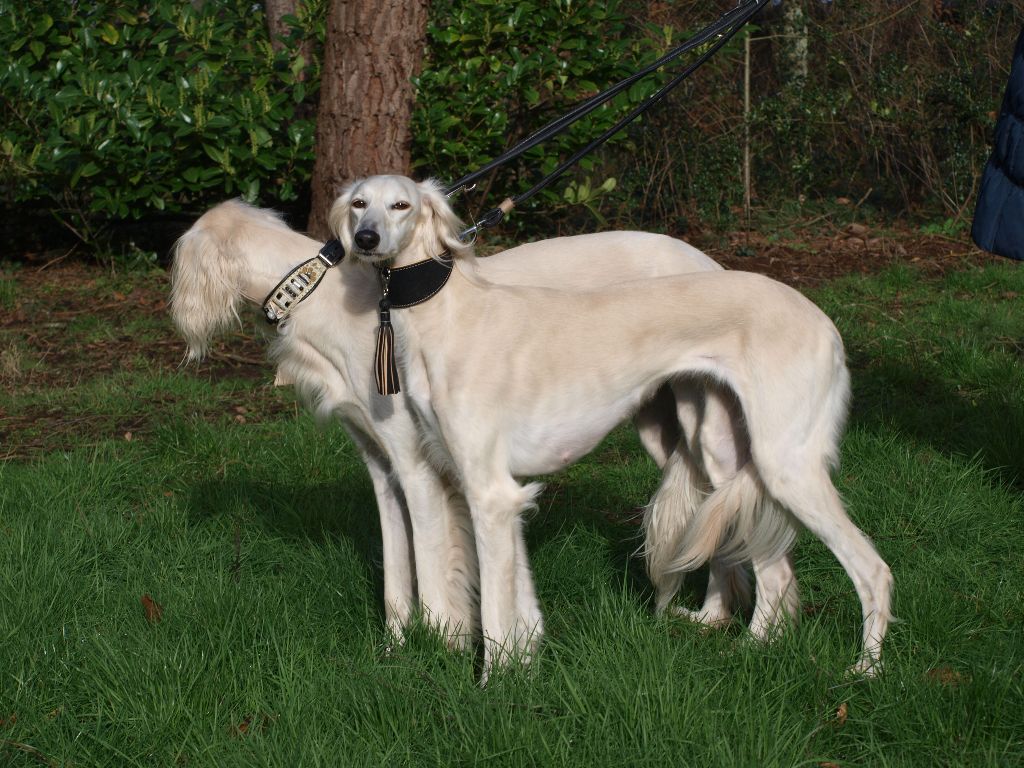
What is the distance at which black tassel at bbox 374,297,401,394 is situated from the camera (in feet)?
9.91

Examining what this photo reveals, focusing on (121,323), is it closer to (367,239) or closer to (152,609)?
(152,609)

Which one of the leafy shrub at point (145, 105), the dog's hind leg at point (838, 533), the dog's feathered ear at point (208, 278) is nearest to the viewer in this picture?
the dog's hind leg at point (838, 533)

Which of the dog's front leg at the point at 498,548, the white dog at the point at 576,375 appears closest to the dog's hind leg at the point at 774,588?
the white dog at the point at 576,375

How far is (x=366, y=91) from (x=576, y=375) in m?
4.42

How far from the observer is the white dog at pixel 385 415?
3.30 meters

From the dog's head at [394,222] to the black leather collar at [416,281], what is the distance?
3cm


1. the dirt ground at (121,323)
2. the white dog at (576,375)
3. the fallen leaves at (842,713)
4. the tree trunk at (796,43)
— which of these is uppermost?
the white dog at (576,375)

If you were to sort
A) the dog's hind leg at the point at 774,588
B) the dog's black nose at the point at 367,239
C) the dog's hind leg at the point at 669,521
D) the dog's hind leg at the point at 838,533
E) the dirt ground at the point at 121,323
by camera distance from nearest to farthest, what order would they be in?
the dog's black nose at the point at 367,239
the dog's hind leg at the point at 838,533
the dog's hind leg at the point at 774,588
the dog's hind leg at the point at 669,521
the dirt ground at the point at 121,323

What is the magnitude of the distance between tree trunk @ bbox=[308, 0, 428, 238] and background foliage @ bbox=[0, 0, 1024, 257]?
0.29 meters

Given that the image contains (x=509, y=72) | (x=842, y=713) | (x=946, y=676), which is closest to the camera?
(x=842, y=713)

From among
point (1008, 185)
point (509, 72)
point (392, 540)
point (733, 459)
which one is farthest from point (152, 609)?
point (509, 72)

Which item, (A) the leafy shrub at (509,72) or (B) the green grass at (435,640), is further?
(A) the leafy shrub at (509,72)

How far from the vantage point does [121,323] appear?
24.4ft

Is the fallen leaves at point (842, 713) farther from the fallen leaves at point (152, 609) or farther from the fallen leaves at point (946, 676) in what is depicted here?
the fallen leaves at point (152, 609)
